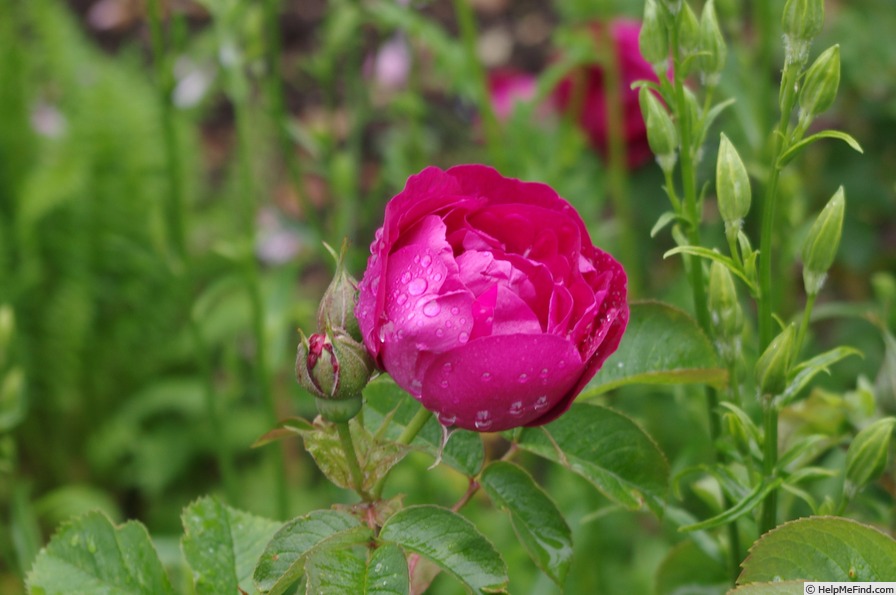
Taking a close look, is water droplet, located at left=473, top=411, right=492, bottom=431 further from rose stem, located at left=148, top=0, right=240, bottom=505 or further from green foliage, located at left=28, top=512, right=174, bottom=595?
rose stem, located at left=148, top=0, right=240, bottom=505

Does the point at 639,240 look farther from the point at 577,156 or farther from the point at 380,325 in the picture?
the point at 380,325

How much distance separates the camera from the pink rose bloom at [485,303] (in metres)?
0.62

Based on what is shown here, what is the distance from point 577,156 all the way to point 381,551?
1361 millimetres

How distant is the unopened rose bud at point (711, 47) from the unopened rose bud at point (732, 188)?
0.33ft

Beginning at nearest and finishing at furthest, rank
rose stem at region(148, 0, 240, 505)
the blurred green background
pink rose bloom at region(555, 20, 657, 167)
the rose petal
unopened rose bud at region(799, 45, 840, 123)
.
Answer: the rose petal < unopened rose bud at region(799, 45, 840, 123) < rose stem at region(148, 0, 240, 505) < the blurred green background < pink rose bloom at region(555, 20, 657, 167)

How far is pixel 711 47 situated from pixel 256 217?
1.88m

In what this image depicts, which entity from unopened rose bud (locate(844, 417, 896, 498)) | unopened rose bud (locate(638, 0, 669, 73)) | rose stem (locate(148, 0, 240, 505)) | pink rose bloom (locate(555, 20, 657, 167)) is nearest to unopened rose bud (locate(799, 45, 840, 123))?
unopened rose bud (locate(638, 0, 669, 73))

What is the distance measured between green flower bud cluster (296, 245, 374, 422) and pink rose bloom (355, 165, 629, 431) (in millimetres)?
14

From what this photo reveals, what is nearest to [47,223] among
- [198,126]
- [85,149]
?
[85,149]

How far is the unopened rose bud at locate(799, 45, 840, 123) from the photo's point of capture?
71 cm

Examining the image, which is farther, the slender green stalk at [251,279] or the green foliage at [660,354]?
the slender green stalk at [251,279]

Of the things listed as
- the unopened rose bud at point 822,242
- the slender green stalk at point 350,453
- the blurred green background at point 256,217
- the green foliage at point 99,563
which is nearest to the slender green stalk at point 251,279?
the blurred green background at point 256,217

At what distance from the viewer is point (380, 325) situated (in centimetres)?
66

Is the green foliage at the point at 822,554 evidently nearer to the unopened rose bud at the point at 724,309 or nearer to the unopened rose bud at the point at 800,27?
the unopened rose bud at the point at 724,309
